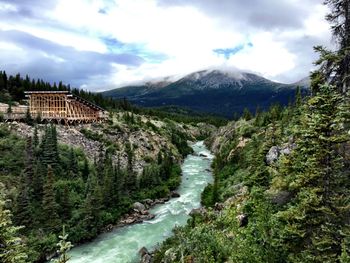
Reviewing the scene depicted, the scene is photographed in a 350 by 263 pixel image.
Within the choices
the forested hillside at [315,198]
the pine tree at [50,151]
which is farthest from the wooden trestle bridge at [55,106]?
the forested hillside at [315,198]

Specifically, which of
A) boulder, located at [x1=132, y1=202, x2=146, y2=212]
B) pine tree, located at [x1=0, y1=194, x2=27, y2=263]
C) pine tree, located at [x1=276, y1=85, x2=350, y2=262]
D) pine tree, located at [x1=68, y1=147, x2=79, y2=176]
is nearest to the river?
boulder, located at [x1=132, y1=202, x2=146, y2=212]

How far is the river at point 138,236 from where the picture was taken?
1829 inches

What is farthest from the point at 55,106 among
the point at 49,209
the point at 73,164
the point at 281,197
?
the point at 281,197

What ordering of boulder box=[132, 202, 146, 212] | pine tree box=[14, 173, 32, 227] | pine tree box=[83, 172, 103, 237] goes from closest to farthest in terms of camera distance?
1. pine tree box=[14, 173, 32, 227]
2. pine tree box=[83, 172, 103, 237]
3. boulder box=[132, 202, 146, 212]

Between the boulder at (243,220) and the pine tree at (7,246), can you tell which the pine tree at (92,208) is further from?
the pine tree at (7,246)

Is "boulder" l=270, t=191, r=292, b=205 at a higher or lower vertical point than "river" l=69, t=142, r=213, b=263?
higher

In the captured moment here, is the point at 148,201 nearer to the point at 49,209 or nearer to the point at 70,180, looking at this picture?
the point at 70,180

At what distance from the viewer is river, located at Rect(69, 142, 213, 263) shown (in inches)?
1829

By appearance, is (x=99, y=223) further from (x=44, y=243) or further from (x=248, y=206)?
(x=248, y=206)

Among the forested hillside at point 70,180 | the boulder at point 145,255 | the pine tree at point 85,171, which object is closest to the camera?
the boulder at point 145,255

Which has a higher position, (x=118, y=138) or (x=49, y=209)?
(x=118, y=138)

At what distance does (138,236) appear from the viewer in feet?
177

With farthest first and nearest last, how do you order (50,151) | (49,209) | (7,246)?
(50,151)
(49,209)
(7,246)

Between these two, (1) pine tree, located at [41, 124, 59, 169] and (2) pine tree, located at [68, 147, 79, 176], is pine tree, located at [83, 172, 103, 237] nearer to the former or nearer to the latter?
(2) pine tree, located at [68, 147, 79, 176]
